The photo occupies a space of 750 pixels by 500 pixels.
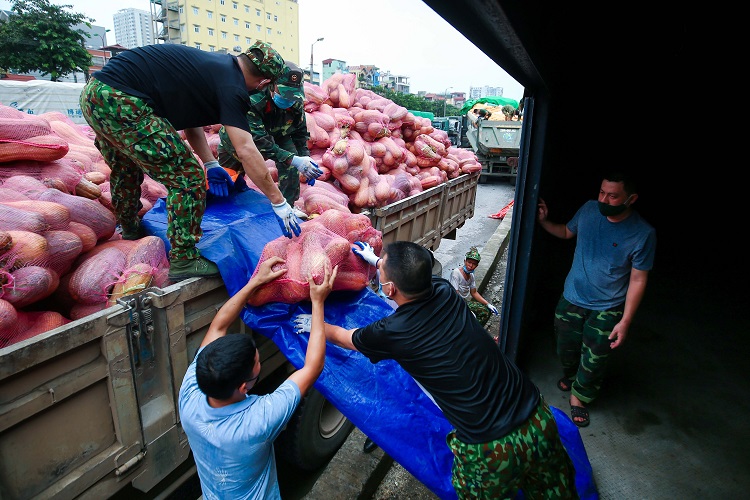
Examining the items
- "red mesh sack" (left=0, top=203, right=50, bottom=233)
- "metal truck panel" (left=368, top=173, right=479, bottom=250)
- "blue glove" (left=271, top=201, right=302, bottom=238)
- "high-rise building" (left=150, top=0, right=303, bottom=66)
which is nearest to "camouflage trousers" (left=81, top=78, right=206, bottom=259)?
"blue glove" (left=271, top=201, right=302, bottom=238)

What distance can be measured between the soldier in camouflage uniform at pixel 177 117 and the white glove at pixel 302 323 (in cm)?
45

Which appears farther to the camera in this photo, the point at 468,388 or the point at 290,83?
the point at 290,83

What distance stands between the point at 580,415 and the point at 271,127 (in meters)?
3.18

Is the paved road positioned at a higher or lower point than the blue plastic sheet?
lower

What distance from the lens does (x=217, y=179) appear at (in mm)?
2719

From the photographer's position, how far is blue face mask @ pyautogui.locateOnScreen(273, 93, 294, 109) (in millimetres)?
3172

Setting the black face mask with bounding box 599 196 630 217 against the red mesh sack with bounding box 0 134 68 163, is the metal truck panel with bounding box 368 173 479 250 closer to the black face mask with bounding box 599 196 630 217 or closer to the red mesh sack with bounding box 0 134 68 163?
the black face mask with bounding box 599 196 630 217

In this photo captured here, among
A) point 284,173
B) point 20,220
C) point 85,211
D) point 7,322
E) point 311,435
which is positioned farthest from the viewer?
point 284,173

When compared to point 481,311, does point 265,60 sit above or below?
above

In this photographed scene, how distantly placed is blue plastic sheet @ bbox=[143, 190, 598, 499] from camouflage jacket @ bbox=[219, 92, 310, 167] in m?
0.99

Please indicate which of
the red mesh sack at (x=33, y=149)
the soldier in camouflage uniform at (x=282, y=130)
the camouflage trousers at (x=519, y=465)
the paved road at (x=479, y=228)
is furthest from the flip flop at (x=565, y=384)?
the red mesh sack at (x=33, y=149)

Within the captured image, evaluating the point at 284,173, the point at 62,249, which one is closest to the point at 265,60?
the point at 284,173

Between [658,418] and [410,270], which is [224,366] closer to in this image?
[410,270]

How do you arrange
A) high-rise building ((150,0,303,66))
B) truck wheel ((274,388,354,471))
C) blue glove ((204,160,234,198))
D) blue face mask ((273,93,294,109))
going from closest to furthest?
1. truck wheel ((274,388,354,471))
2. blue glove ((204,160,234,198))
3. blue face mask ((273,93,294,109))
4. high-rise building ((150,0,303,66))
